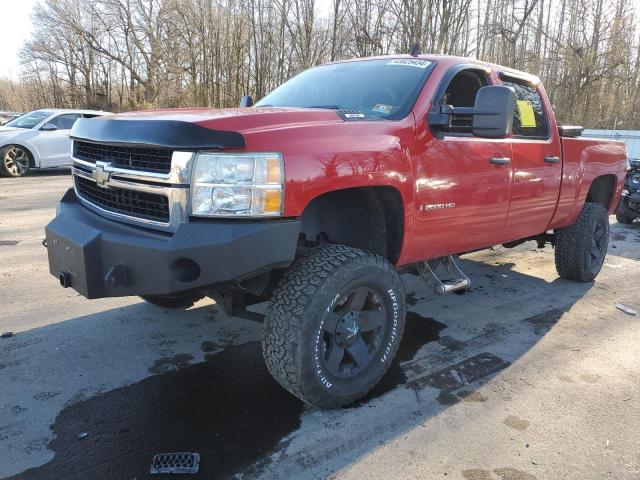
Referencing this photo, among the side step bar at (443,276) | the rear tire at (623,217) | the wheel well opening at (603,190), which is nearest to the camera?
the side step bar at (443,276)

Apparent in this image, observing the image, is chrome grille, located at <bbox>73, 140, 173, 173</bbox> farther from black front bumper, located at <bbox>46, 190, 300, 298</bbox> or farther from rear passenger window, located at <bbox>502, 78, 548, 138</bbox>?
rear passenger window, located at <bbox>502, 78, 548, 138</bbox>

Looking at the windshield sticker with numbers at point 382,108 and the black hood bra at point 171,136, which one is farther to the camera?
the windshield sticker with numbers at point 382,108

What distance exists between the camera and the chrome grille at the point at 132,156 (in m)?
2.44

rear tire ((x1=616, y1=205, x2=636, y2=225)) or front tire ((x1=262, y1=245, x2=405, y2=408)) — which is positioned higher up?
front tire ((x1=262, y1=245, x2=405, y2=408))

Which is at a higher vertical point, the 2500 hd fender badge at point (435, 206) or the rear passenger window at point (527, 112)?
the rear passenger window at point (527, 112)

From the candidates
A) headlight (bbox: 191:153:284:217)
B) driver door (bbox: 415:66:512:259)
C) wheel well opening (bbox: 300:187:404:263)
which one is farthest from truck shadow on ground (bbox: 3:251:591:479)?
headlight (bbox: 191:153:284:217)

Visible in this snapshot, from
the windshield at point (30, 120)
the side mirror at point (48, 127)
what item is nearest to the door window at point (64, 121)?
the side mirror at point (48, 127)

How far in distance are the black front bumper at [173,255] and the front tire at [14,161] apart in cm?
1161

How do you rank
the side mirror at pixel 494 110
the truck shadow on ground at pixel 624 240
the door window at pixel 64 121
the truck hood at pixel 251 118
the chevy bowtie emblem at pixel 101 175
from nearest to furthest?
the truck hood at pixel 251 118 → the chevy bowtie emblem at pixel 101 175 → the side mirror at pixel 494 110 → the truck shadow on ground at pixel 624 240 → the door window at pixel 64 121

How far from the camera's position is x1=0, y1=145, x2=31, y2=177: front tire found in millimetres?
12328

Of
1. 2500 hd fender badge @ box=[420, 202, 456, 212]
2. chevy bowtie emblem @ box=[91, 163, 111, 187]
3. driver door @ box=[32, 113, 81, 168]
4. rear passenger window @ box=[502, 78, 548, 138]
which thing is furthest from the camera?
driver door @ box=[32, 113, 81, 168]

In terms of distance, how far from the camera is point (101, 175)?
2766 mm

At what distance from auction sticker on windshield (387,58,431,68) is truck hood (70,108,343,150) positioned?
991 mm

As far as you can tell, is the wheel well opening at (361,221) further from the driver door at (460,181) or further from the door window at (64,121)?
the door window at (64,121)
